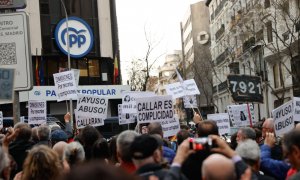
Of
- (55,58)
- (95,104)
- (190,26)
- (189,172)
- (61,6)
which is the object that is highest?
(190,26)

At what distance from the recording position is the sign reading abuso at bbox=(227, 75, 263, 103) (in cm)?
1287

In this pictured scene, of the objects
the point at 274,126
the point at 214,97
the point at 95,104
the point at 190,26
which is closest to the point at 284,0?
the point at 95,104

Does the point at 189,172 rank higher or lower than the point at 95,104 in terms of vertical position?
lower

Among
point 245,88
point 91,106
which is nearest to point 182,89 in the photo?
point 245,88

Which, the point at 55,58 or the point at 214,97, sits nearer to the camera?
the point at 55,58

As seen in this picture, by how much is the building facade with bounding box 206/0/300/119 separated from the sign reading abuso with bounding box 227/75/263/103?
49.7 feet

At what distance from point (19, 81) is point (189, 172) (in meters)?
4.01

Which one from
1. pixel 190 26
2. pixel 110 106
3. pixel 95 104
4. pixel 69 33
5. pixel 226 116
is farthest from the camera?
pixel 190 26

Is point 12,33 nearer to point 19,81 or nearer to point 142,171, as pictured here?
point 19,81

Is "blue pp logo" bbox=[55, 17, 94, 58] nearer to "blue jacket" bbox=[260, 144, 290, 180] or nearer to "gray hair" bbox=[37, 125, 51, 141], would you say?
"gray hair" bbox=[37, 125, 51, 141]

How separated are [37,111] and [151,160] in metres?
11.0

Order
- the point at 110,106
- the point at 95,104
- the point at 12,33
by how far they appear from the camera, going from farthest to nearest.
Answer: the point at 110,106, the point at 95,104, the point at 12,33

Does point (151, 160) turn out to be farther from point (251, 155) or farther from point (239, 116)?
point (239, 116)

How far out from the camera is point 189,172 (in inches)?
191
